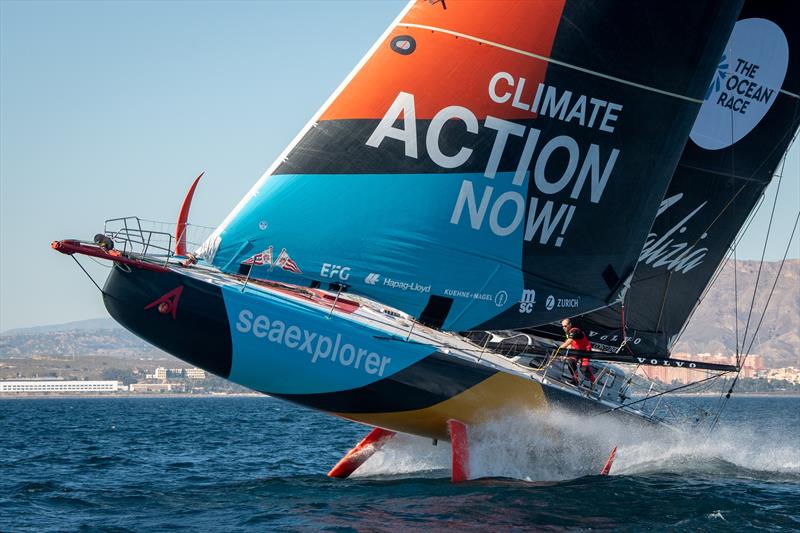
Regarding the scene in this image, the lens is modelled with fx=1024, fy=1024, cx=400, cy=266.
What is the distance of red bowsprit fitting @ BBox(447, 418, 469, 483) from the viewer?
40.7 feet

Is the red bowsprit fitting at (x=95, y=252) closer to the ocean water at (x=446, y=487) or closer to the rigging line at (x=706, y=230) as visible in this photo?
the ocean water at (x=446, y=487)

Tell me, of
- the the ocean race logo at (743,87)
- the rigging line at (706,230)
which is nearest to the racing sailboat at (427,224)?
the the ocean race logo at (743,87)

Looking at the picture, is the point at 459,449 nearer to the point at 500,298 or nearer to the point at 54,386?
the point at 500,298

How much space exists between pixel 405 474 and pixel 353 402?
2.28 meters

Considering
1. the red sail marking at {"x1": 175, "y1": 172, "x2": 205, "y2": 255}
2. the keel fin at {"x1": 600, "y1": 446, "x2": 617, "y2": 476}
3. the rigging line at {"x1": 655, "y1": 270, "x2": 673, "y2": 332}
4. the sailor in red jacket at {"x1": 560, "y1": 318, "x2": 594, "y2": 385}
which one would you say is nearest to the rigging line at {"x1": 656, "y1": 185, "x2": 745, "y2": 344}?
the rigging line at {"x1": 655, "y1": 270, "x2": 673, "y2": 332}

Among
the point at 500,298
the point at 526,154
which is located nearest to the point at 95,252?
the point at 500,298

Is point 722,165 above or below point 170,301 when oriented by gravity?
above

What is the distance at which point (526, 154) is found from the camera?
12.7 meters

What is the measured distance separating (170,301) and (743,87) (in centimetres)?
988

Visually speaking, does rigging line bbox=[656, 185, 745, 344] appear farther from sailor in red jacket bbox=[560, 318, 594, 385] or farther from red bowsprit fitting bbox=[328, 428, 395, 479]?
red bowsprit fitting bbox=[328, 428, 395, 479]

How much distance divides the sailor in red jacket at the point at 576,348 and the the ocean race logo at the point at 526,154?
145 centimetres

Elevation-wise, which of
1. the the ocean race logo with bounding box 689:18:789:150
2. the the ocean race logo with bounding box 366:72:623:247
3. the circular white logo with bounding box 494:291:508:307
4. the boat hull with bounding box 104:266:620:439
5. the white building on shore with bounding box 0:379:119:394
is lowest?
the white building on shore with bounding box 0:379:119:394

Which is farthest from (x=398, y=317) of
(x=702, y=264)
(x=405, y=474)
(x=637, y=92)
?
(x=702, y=264)

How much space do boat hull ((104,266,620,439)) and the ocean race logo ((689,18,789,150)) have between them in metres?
6.44
